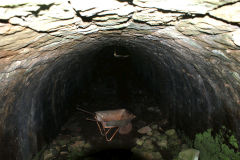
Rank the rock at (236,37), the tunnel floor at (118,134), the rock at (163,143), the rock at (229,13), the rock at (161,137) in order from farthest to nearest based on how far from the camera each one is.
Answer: the rock at (161,137) < the rock at (163,143) < the tunnel floor at (118,134) < the rock at (236,37) < the rock at (229,13)

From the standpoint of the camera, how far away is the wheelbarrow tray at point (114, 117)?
6.14 m

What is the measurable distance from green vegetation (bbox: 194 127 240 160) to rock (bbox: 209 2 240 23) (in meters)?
2.35

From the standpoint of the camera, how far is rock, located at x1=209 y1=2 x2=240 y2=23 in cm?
149

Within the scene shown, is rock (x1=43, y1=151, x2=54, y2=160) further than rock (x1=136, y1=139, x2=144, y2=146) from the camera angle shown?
No

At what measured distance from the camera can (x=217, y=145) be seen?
3.81 metres

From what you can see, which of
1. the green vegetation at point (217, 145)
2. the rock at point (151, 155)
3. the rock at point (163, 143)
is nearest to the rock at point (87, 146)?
the rock at point (151, 155)

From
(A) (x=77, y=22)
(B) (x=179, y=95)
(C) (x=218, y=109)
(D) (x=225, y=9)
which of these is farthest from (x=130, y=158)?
(D) (x=225, y=9)

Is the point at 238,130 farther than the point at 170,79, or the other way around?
the point at 170,79

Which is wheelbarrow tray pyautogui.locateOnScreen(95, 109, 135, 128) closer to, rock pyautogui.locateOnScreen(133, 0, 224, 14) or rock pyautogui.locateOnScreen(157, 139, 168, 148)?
rock pyautogui.locateOnScreen(157, 139, 168, 148)

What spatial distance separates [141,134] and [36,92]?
3450mm

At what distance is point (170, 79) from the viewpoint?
5531 millimetres

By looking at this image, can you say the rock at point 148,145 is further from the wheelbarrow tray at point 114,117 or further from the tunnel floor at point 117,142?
the wheelbarrow tray at point 114,117

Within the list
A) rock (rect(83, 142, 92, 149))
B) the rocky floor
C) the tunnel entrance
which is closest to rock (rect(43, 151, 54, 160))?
the rocky floor

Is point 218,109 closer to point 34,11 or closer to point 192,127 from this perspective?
point 192,127
